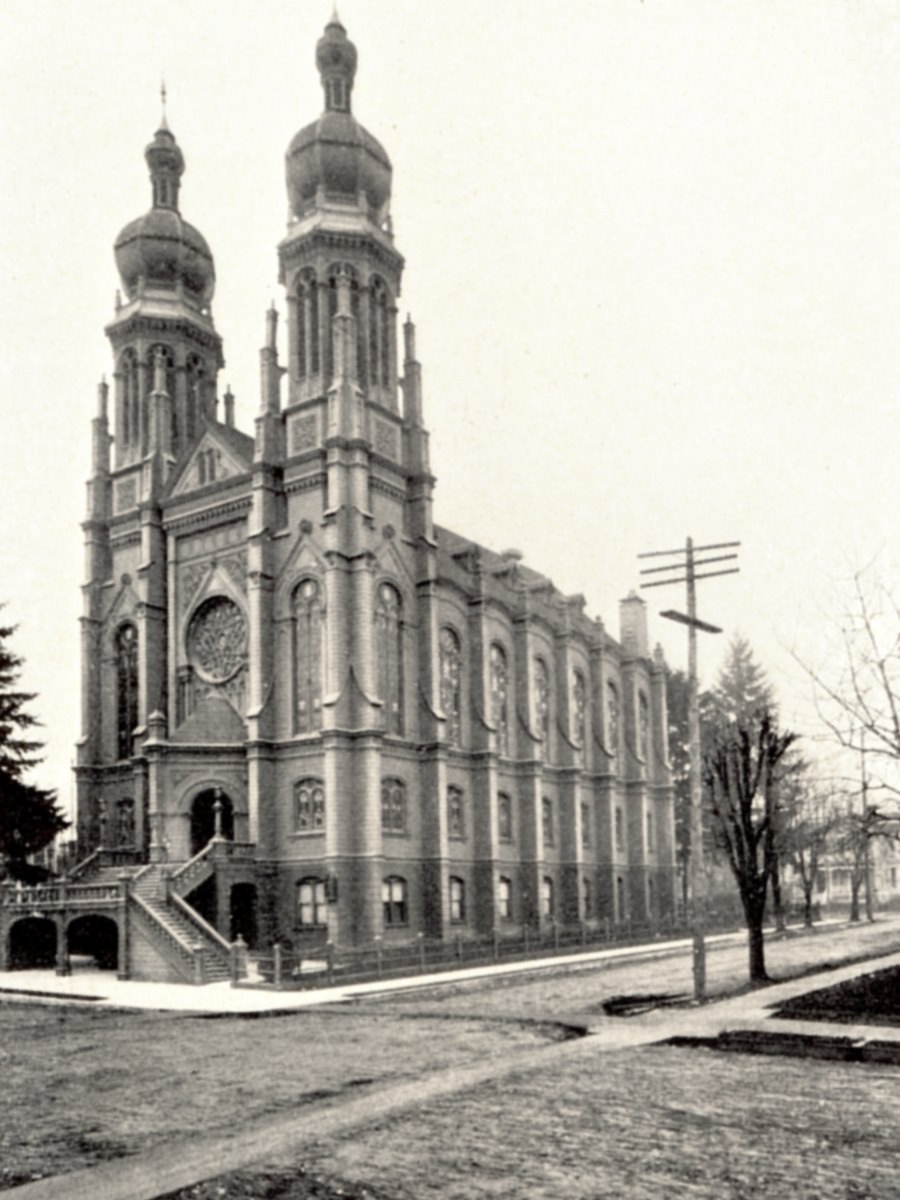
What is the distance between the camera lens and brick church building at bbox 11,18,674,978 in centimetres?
4412

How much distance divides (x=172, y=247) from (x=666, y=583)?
3546 centimetres

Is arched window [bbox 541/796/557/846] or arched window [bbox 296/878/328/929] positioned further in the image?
arched window [bbox 541/796/557/846]

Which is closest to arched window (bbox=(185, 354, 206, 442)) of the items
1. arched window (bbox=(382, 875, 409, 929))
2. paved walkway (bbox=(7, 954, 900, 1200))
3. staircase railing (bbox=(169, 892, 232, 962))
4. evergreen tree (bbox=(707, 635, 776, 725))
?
arched window (bbox=(382, 875, 409, 929))

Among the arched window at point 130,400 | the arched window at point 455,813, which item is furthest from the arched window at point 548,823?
the arched window at point 130,400

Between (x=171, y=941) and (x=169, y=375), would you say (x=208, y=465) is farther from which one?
(x=171, y=941)

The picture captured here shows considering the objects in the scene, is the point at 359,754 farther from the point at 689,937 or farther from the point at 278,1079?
the point at 278,1079

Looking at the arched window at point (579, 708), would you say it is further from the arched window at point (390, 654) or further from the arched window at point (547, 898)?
the arched window at point (390, 654)

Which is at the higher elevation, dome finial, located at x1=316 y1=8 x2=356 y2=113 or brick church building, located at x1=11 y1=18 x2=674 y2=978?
dome finial, located at x1=316 y1=8 x2=356 y2=113

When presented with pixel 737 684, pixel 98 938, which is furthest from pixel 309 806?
pixel 737 684

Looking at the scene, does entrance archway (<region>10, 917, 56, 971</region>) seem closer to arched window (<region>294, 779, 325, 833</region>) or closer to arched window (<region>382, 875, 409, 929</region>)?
arched window (<region>294, 779, 325, 833</region>)

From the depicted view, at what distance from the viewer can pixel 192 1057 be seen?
1933cm

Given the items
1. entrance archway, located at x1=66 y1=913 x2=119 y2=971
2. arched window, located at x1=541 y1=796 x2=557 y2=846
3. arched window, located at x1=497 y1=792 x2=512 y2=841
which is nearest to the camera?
entrance archway, located at x1=66 y1=913 x2=119 y2=971

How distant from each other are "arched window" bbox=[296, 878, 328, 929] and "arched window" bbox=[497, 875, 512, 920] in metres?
9.50

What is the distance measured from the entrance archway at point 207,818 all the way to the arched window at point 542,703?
15.9 meters
